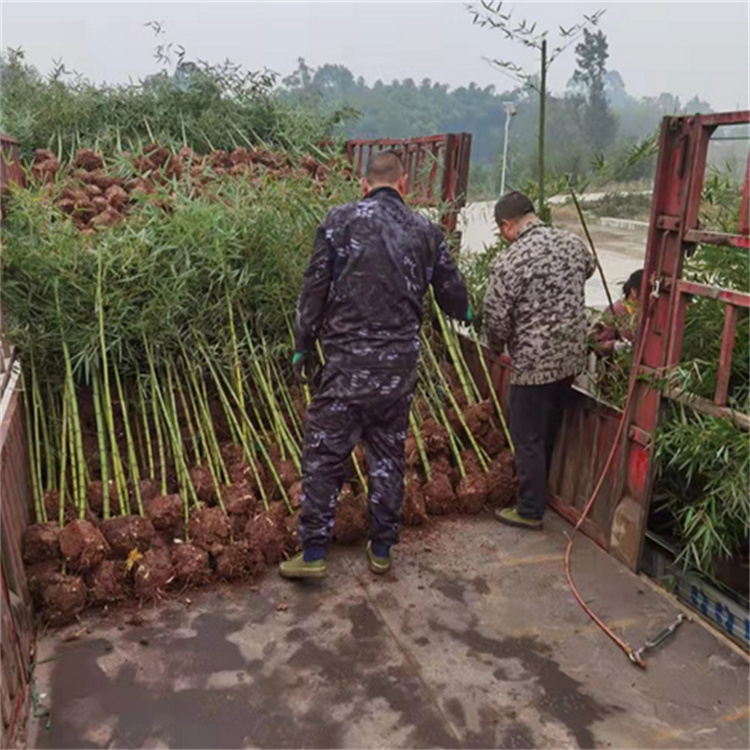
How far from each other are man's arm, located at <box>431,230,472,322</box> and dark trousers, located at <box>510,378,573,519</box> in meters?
0.57

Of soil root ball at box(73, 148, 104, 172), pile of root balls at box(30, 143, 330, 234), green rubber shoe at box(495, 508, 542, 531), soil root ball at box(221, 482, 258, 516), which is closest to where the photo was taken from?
soil root ball at box(221, 482, 258, 516)

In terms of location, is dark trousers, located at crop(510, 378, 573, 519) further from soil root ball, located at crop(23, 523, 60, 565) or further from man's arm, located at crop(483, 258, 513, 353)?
soil root ball, located at crop(23, 523, 60, 565)

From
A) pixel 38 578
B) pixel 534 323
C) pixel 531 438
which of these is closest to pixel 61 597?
pixel 38 578

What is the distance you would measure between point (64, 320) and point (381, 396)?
1568 mm

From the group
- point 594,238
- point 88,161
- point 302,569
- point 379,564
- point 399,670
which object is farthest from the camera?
point 88,161

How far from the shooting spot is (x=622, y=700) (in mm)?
2621

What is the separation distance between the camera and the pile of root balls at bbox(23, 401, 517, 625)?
304cm

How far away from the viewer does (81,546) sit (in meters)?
3.05

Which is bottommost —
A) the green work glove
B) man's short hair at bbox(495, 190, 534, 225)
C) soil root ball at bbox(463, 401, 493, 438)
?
soil root ball at bbox(463, 401, 493, 438)

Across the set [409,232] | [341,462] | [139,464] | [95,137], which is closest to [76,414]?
[139,464]

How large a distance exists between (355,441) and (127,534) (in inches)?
40.4

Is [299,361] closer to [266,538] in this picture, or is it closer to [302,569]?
[266,538]

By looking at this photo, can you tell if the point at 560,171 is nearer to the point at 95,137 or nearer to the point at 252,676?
the point at 252,676

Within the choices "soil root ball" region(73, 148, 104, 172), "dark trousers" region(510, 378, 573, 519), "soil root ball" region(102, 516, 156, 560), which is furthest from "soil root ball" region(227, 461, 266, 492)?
"soil root ball" region(73, 148, 104, 172)
